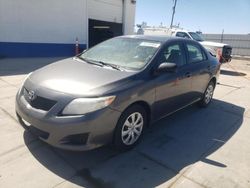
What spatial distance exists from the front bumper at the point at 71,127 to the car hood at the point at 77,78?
9.4 inches

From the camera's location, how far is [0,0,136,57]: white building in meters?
11.5

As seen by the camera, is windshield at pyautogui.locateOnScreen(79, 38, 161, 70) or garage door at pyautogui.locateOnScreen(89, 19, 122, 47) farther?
garage door at pyautogui.locateOnScreen(89, 19, 122, 47)

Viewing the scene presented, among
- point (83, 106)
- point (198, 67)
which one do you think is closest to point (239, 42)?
point (198, 67)

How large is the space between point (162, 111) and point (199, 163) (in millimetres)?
1020

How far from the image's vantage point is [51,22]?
1302 cm

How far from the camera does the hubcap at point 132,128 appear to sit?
3.35m

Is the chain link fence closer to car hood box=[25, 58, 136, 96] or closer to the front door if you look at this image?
the front door

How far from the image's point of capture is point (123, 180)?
2891 millimetres

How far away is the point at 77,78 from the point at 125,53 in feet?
3.69

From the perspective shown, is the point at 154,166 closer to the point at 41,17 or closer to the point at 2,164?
the point at 2,164

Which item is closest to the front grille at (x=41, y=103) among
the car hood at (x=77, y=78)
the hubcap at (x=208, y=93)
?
the car hood at (x=77, y=78)

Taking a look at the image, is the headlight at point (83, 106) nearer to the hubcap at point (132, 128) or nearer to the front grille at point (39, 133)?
the front grille at point (39, 133)

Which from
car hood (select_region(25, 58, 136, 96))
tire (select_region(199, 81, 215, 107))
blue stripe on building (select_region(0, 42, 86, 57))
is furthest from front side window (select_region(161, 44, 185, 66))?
blue stripe on building (select_region(0, 42, 86, 57))

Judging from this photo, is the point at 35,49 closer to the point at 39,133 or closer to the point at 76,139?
the point at 39,133
